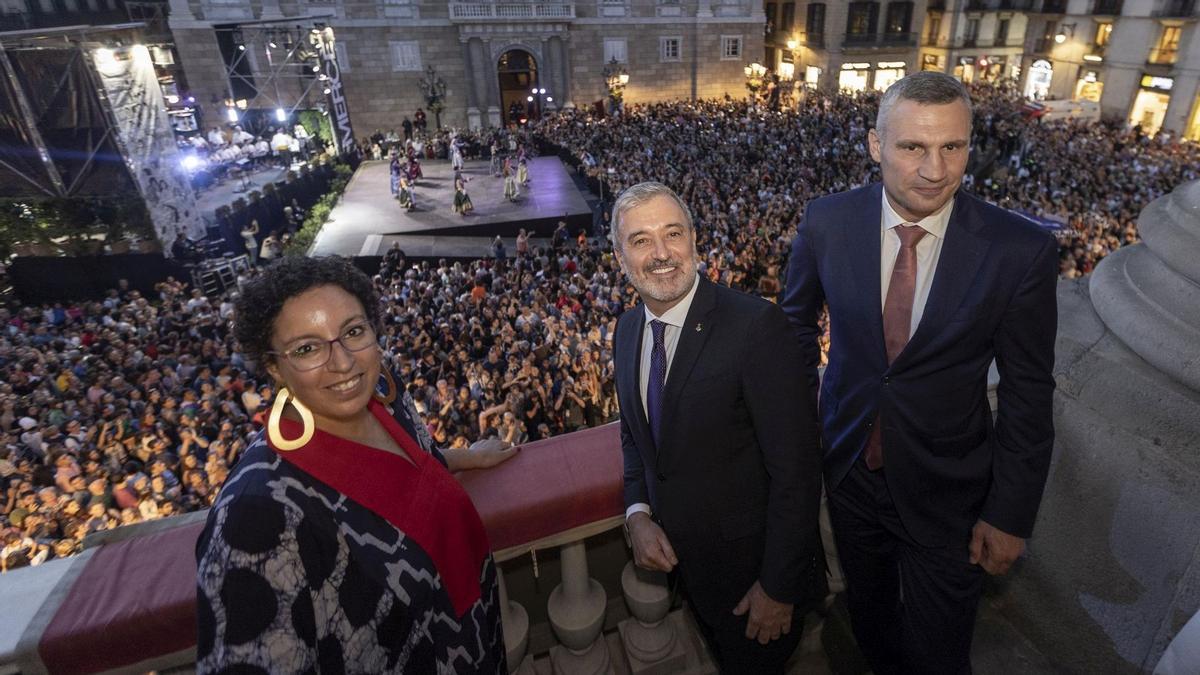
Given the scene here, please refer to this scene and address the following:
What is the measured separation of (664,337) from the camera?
1.83 meters

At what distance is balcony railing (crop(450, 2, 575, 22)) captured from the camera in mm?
28594

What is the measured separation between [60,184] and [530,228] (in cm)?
1017

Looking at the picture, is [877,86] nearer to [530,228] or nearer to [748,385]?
[530,228]

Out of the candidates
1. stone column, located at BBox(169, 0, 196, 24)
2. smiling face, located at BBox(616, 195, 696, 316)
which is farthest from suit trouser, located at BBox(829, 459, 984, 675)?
stone column, located at BBox(169, 0, 196, 24)

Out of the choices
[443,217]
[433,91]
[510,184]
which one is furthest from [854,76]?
[443,217]

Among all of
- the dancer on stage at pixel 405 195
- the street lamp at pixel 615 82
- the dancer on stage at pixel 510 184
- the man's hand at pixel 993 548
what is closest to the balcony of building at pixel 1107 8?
the street lamp at pixel 615 82

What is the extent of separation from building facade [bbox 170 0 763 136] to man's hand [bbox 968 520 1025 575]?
96.8ft

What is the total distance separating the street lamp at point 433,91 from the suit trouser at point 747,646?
30487mm

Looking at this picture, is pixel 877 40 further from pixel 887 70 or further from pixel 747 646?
pixel 747 646

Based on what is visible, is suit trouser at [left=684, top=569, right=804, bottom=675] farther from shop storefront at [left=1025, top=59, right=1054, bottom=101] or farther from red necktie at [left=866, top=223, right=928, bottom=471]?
shop storefront at [left=1025, top=59, right=1054, bottom=101]

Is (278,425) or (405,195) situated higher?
(278,425)

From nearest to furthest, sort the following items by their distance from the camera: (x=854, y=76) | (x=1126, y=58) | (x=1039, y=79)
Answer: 1. (x=1126, y=58)
2. (x=1039, y=79)
3. (x=854, y=76)

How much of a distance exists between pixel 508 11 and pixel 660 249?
104ft

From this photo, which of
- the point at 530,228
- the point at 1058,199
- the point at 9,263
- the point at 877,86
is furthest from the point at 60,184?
the point at 877,86
